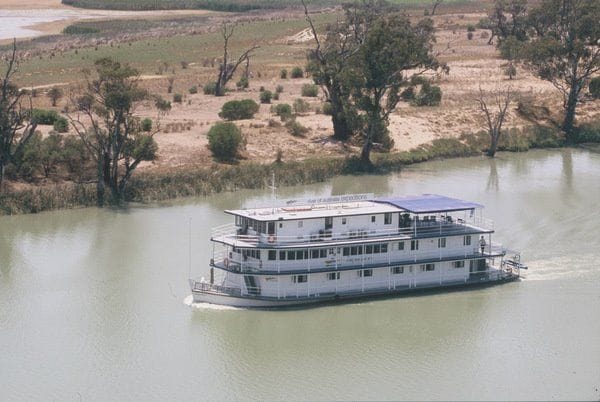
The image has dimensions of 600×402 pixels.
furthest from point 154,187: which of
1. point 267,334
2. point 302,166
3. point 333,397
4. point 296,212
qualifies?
point 333,397

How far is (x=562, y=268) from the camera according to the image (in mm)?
46594

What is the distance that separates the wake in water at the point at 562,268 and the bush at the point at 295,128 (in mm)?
25615

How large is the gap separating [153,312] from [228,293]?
8.81ft

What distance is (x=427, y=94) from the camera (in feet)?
237

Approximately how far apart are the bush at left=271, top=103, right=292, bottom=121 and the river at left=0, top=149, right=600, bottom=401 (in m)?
19.4

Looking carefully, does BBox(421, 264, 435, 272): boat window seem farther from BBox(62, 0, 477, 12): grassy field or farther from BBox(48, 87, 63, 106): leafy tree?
BBox(62, 0, 477, 12): grassy field

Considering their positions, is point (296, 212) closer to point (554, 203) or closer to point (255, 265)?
point (255, 265)

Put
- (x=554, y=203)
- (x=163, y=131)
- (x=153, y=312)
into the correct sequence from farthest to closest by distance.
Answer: (x=163, y=131) → (x=554, y=203) → (x=153, y=312)

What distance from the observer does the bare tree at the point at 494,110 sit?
2795 inches

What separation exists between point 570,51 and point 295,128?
60.1 ft

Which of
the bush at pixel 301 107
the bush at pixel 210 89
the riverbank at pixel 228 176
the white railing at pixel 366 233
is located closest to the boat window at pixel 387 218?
the white railing at pixel 366 233

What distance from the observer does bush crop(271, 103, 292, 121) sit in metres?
72.8

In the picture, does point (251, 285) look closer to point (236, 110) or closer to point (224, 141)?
point (224, 141)

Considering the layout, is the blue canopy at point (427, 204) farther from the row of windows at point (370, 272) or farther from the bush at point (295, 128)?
the bush at point (295, 128)
